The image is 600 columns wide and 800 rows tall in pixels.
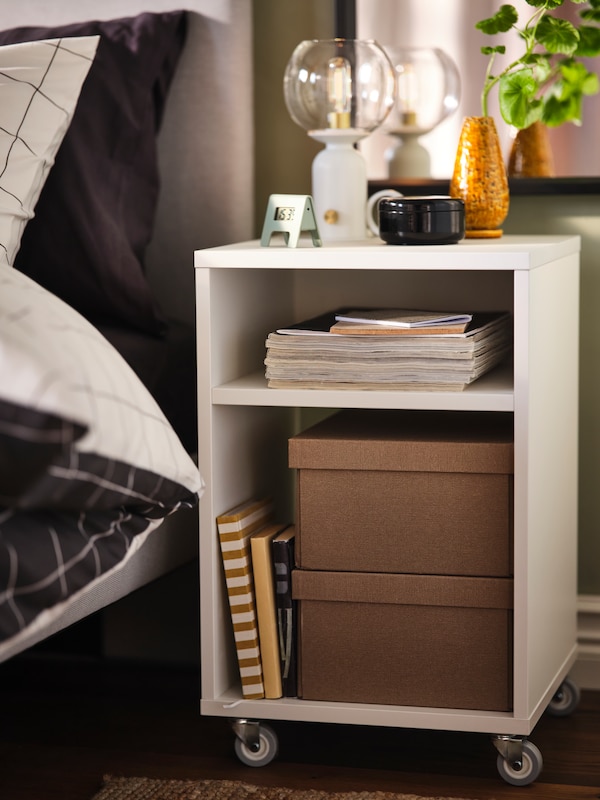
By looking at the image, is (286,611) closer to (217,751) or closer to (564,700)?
(217,751)

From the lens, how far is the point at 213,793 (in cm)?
139

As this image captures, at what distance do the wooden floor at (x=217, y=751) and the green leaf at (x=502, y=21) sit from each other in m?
1.00

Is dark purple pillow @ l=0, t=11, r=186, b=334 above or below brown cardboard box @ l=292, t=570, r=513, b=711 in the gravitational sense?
above

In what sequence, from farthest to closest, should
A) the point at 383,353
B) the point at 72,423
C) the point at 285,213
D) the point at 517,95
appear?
the point at 517,95 → the point at 285,213 → the point at 383,353 → the point at 72,423

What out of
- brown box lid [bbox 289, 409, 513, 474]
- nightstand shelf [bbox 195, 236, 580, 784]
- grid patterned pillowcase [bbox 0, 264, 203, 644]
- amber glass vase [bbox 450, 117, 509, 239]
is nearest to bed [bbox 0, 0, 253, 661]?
grid patterned pillowcase [bbox 0, 264, 203, 644]

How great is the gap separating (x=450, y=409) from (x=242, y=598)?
366mm

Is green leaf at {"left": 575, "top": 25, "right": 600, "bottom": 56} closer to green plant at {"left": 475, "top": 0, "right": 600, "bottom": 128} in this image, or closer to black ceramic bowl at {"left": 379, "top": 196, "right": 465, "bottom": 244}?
green plant at {"left": 475, "top": 0, "right": 600, "bottom": 128}

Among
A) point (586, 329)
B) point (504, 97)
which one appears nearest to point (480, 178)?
point (504, 97)

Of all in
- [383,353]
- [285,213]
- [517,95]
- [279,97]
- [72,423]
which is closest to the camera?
[72,423]

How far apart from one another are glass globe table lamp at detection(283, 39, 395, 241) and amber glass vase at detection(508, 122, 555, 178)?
0.23 meters

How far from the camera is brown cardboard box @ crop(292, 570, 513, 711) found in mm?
1381

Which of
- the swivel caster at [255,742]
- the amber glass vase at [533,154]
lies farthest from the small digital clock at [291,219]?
the swivel caster at [255,742]

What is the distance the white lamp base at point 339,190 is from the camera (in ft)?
5.27

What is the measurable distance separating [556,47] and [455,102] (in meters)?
0.20
